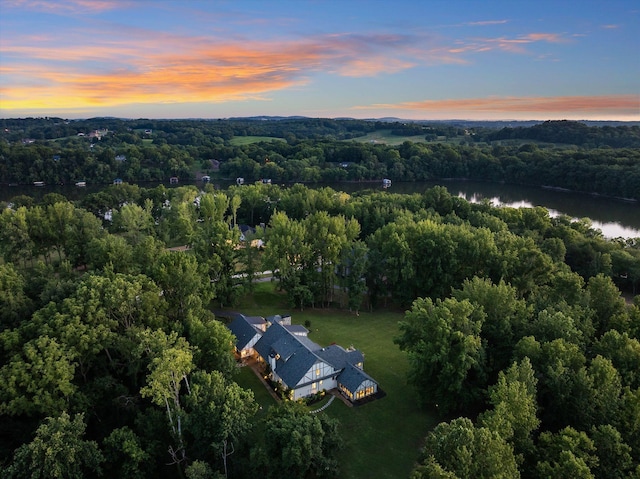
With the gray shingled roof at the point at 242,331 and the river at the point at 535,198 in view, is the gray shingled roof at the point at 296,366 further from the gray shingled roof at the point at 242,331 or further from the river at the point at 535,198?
the river at the point at 535,198

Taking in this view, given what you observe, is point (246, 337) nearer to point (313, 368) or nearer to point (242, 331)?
point (242, 331)

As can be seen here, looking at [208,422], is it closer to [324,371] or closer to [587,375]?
[324,371]

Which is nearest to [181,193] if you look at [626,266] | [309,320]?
[309,320]

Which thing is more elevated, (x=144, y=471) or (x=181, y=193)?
(x=181, y=193)

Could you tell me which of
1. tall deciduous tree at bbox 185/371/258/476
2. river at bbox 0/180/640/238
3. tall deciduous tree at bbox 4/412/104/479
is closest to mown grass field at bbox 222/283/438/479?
tall deciduous tree at bbox 185/371/258/476

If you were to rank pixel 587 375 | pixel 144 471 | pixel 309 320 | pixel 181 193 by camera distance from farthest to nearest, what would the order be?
1. pixel 181 193
2. pixel 309 320
3. pixel 587 375
4. pixel 144 471

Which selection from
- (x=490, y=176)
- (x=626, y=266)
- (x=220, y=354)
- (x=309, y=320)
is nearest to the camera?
(x=220, y=354)

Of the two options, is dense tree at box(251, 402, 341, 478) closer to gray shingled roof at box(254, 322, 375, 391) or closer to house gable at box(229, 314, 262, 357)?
gray shingled roof at box(254, 322, 375, 391)

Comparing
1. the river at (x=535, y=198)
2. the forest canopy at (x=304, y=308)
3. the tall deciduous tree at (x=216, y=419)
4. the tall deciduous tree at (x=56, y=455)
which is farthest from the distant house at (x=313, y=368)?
the river at (x=535, y=198)
